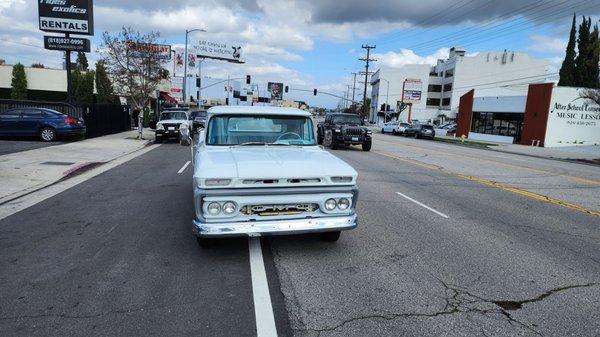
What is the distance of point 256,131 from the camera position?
6.95 meters

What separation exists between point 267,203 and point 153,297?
1555mm

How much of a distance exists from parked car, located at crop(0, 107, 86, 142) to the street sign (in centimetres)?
605

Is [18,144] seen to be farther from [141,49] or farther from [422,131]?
[422,131]

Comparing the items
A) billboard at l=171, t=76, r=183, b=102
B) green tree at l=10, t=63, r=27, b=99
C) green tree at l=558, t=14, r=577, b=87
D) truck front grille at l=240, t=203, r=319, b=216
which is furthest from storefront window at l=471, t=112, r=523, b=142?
green tree at l=10, t=63, r=27, b=99

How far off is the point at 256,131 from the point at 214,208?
211 centimetres

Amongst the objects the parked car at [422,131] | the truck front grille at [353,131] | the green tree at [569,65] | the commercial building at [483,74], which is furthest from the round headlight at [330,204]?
the commercial building at [483,74]

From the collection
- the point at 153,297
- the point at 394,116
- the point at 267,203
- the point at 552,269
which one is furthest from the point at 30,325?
the point at 394,116

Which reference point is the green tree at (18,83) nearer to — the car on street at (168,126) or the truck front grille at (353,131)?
the car on street at (168,126)

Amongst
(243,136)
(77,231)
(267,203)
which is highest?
(243,136)

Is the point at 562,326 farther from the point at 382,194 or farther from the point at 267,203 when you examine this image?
the point at 382,194

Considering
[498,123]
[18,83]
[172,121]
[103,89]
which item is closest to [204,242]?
[172,121]

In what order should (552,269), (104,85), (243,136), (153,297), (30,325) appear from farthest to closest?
(104,85) → (243,136) → (552,269) → (153,297) → (30,325)

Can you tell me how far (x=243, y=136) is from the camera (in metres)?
6.91

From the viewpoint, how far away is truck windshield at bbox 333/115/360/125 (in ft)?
75.8
